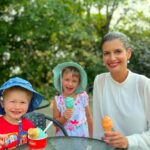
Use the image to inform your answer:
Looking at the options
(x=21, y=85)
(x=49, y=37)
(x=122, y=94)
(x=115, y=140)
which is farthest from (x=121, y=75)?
(x=49, y=37)

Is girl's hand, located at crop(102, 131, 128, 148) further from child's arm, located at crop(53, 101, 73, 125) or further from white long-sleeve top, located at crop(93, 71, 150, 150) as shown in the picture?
child's arm, located at crop(53, 101, 73, 125)

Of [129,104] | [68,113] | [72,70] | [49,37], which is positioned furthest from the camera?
[49,37]

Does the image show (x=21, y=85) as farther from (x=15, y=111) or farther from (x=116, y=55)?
(x=116, y=55)

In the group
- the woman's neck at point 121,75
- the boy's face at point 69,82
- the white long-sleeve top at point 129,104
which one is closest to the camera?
the white long-sleeve top at point 129,104

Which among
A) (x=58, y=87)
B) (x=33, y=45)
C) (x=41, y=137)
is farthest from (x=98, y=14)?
(x=41, y=137)

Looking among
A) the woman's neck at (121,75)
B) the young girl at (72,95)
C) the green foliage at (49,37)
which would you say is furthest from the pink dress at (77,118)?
the green foliage at (49,37)

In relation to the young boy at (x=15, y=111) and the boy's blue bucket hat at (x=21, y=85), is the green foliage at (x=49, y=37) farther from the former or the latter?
the young boy at (x=15, y=111)

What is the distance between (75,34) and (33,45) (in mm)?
1097

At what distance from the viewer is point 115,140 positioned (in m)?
1.93

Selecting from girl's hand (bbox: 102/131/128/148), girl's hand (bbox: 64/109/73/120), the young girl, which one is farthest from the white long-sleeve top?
the young girl

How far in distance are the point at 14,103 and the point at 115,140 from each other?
813 mm

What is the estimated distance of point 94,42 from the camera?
866 centimetres

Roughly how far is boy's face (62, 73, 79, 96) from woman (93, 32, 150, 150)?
0.64 meters

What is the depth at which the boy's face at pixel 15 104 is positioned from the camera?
2.36 meters
